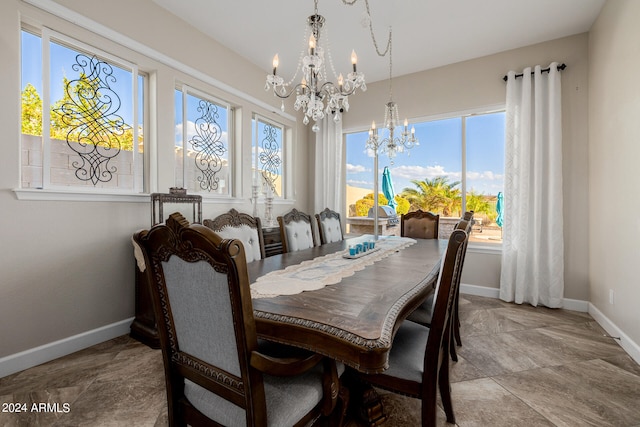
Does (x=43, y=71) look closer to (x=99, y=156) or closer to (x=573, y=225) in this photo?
(x=99, y=156)

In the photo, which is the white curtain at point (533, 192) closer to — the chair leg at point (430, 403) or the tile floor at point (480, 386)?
the tile floor at point (480, 386)

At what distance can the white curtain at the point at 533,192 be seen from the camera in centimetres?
327

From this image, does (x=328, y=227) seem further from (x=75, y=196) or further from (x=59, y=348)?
(x=59, y=348)

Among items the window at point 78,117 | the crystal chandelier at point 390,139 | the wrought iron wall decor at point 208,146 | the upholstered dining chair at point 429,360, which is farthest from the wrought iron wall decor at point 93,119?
the upholstered dining chair at point 429,360

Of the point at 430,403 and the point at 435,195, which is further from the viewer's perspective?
the point at 435,195

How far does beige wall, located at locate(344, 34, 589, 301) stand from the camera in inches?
128

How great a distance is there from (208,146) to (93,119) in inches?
44.7

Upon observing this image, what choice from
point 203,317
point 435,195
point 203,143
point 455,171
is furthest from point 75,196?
point 455,171

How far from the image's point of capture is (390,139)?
309 cm

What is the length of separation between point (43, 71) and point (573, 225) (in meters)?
4.99

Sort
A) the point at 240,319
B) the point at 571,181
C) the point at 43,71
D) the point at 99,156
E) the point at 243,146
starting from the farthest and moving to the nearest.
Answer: the point at 243,146 → the point at 571,181 → the point at 99,156 → the point at 43,71 → the point at 240,319

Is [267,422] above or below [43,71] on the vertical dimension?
below

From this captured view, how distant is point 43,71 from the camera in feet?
7.06

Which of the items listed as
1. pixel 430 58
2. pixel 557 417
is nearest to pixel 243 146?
pixel 430 58
